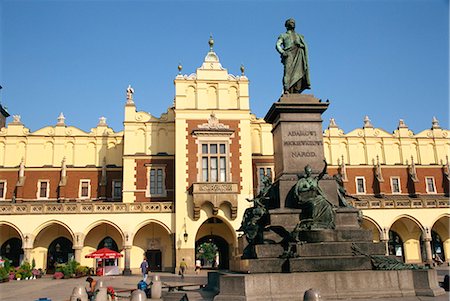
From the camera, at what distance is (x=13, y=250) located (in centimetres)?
3350


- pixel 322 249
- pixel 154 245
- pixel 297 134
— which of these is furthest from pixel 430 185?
pixel 322 249

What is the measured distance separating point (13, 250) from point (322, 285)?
101ft

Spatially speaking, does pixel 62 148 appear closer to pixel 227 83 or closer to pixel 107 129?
pixel 107 129

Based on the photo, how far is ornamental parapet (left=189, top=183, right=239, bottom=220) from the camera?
29922 mm

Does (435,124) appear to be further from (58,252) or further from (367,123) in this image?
(58,252)

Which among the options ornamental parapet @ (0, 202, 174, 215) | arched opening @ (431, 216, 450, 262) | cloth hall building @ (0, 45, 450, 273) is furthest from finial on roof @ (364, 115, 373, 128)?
ornamental parapet @ (0, 202, 174, 215)

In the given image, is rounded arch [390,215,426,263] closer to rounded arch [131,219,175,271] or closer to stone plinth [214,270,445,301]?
rounded arch [131,219,175,271]

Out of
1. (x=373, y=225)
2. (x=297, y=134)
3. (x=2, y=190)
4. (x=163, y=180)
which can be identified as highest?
(x=163, y=180)

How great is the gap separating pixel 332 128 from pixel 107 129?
65.8 feet

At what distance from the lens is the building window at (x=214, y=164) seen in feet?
102

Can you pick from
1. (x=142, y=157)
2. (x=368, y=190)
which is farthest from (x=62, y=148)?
(x=368, y=190)

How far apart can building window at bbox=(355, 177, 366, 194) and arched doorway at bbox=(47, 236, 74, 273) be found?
24.1m

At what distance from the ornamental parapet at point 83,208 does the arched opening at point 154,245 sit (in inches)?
86.2

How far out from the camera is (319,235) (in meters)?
9.76
